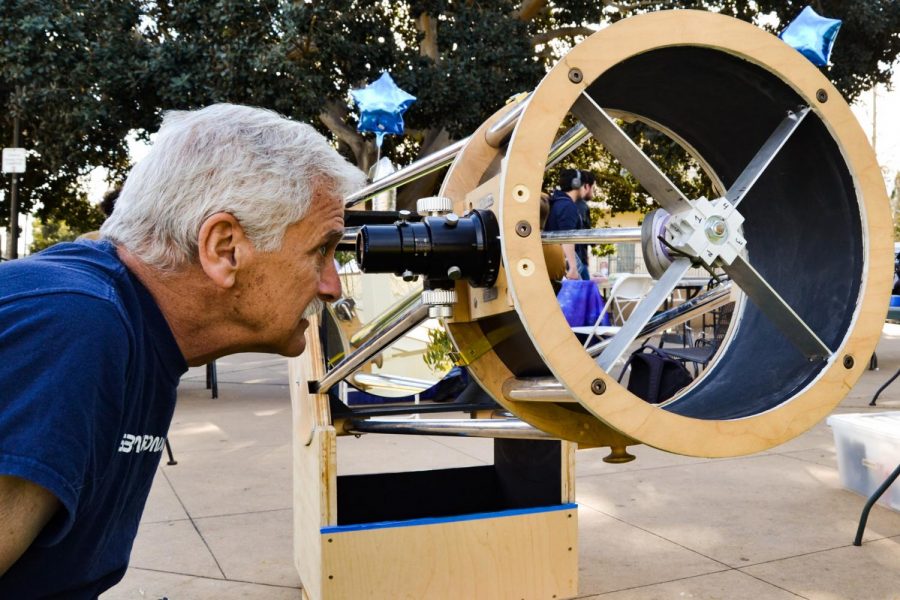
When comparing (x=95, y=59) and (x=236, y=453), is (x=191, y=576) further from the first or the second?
(x=95, y=59)

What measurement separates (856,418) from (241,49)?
27.1 feet

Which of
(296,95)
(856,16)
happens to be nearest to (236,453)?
(296,95)

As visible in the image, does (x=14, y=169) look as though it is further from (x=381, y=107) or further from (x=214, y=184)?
(x=214, y=184)

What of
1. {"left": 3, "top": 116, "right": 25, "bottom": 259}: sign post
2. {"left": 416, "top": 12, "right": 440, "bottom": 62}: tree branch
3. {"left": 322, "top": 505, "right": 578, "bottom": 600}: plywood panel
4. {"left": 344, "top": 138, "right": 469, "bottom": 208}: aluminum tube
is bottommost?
{"left": 322, "top": 505, "right": 578, "bottom": 600}: plywood panel

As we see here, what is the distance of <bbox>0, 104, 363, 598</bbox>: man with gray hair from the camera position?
0.79 meters

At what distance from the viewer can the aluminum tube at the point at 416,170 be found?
147cm

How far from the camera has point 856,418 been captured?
3.58m

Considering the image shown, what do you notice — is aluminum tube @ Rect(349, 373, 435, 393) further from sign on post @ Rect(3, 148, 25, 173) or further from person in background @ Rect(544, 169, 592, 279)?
sign on post @ Rect(3, 148, 25, 173)

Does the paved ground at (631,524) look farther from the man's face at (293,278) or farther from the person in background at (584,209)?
the man's face at (293,278)

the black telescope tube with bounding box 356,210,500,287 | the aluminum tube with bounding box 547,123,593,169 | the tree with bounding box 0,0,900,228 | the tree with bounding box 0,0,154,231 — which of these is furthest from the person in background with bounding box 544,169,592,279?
the tree with bounding box 0,0,154,231

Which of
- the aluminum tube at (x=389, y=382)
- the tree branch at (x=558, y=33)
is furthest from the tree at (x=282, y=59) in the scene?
the aluminum tube at (x=389, y=382)

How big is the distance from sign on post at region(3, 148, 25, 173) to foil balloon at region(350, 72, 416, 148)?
546 cm

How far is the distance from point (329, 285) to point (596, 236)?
0.41 metres

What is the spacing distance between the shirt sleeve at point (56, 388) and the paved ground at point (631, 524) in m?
1.99
